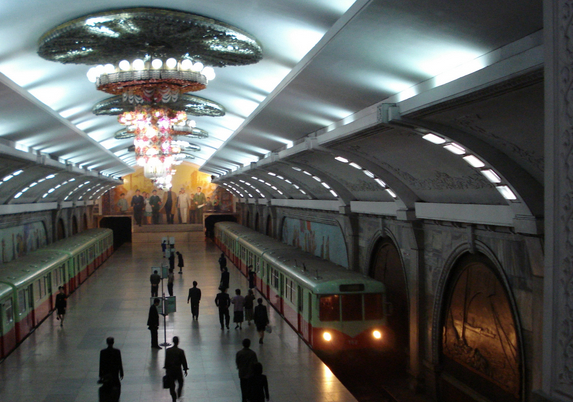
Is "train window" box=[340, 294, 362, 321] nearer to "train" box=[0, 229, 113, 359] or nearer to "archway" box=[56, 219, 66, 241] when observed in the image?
"train" box=[0, 229, 113, 359]

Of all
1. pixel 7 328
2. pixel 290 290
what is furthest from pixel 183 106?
pixel 7 328

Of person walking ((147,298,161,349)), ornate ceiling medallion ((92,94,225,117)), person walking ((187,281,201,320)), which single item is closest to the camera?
person walking ((147,298,161,349))

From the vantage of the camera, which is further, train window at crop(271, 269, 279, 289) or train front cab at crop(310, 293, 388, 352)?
train window at crop(271, 269, 279, 289)

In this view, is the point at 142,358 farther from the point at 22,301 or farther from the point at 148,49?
the point at 148,49

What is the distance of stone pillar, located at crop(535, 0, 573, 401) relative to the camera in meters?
3.05

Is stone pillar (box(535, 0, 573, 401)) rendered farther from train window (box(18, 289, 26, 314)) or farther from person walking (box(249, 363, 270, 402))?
train window (box(18, 289, 26, 314))

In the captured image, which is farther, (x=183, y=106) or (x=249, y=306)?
(x=183, y=106)

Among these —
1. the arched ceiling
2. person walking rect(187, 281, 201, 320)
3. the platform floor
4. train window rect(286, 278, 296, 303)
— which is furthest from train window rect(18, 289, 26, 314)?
train window rect(286, 278, 296, 303)

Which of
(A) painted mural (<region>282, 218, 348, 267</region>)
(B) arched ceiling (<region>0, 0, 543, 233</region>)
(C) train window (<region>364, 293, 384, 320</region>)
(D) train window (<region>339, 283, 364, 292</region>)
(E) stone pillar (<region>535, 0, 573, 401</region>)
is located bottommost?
(C) train window (<region>364, 293, 384, 320</region>)

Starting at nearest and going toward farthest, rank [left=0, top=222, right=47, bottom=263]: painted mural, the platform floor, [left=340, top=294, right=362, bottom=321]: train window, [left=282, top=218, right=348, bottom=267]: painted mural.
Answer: the platform floor → [left=340, top=294, right=362, bottom=321]: train window → [left=282, top=218, right=348, bottom=267]: painted mural → [left=0, top=222, right=47, bottom=263]: painted mural

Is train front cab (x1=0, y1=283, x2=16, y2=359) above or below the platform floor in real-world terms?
above

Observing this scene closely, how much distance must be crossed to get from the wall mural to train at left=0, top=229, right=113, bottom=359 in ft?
29.8

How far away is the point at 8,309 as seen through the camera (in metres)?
11.8

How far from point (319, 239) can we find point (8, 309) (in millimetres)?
11322
